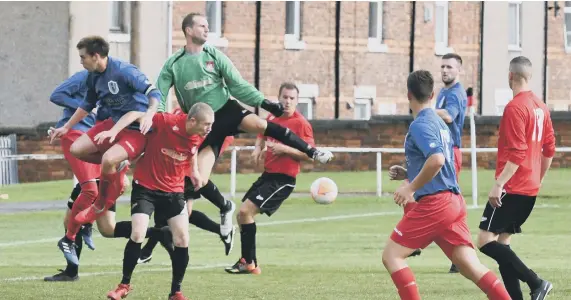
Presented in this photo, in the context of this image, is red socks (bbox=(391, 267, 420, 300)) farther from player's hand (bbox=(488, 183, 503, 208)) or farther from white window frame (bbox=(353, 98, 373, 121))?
white window frame (bbox=(353, 98, 373, 121))

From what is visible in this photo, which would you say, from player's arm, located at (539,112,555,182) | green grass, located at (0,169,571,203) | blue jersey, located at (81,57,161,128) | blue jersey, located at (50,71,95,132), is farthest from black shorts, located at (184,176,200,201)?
green grass, located at (0,169,571,203)

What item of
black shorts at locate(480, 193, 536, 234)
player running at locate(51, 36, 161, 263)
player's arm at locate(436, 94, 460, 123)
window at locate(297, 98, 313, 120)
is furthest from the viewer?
window at locate(297, 98, 313, 120)

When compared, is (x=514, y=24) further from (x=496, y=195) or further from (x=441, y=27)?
(x=496, y=195)

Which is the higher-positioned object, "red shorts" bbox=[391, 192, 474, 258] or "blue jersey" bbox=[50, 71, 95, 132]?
"blue jersey" bbox=[50, 71, 95, 132]

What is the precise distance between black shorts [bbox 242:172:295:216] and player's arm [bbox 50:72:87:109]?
7.14 ft

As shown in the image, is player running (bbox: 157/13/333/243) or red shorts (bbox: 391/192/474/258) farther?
player running (bbox: 157/13/333/243)

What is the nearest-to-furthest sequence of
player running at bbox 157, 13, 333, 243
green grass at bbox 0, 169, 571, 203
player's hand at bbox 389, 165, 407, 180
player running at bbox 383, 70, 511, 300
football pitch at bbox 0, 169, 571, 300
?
player running at bbox 383, 70, 511, 300 < player's hand at bbox 389, 165, 407, 180 < football pitch at bbox 0, 169, 571, 300 < player running at bbox 157, 13, 333, 243 < green grass at bbox 0, 169, 571, 203

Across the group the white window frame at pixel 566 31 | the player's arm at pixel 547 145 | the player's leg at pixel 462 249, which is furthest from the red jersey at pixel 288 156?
the white window frame at pixel 566 31

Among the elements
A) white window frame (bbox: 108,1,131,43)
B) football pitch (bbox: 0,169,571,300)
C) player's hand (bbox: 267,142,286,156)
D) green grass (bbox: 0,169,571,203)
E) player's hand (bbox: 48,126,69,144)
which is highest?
white window frame (bbox: 108,1,131,43)

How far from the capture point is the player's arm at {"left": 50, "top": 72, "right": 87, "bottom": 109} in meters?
16.2

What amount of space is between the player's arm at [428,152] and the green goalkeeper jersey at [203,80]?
14.1 feet

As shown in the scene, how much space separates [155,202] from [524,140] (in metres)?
3.15

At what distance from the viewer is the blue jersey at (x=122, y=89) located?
14.4 meters

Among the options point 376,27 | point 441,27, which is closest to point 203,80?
point 376,27
